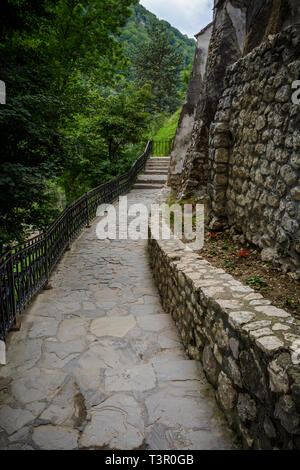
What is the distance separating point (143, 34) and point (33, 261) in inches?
1880

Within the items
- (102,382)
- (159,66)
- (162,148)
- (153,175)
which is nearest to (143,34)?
(159,66)

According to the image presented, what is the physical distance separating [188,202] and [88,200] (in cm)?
389

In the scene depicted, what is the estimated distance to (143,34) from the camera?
140 feet

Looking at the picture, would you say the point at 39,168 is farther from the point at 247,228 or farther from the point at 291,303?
the point at 291,303

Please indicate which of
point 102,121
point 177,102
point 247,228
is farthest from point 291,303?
point 177,102

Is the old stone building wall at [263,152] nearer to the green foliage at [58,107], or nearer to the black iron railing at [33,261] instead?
the green foliage at [58,107]

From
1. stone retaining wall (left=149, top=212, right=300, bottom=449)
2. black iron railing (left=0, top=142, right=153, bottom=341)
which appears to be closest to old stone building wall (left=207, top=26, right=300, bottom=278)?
stone retaining wall (left=149, top=212, right=300, bottom=449)

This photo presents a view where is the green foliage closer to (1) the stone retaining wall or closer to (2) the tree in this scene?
(1) the stone retaining wall

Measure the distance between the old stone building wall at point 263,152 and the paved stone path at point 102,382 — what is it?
1.54 metres

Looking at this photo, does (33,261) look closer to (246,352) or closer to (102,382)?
(102,382)

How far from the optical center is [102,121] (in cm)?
1356

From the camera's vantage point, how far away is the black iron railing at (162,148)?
64.1ft

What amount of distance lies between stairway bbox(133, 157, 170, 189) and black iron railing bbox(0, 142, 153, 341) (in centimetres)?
590

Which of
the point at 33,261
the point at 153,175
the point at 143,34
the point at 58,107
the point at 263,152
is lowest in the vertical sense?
the point at 33,261
